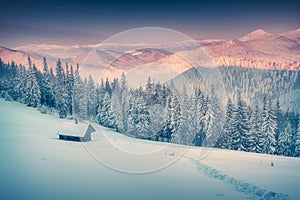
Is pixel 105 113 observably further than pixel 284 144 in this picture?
Yes

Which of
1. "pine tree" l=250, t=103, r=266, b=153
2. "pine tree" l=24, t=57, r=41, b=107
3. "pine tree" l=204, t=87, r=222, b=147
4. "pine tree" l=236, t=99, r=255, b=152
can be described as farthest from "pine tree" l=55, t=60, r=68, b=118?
"pine tree" l=250, t=103, r=266, b=153

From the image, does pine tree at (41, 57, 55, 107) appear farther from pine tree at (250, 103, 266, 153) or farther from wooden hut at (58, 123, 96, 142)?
pine tree at (250, 103, 266, 153)

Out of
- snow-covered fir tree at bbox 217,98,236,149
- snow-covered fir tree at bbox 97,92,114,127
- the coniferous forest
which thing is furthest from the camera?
snow-covered fir tree at bbox 97,92,114,127

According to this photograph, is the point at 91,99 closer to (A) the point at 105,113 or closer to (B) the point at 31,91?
(A) the point at 105,113

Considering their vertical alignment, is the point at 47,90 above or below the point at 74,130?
above

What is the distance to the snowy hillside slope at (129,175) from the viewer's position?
617 inches

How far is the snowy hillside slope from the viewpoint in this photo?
1567cm

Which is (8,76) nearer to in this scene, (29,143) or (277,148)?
(29,143)

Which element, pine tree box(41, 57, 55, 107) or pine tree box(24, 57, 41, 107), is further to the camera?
pine tree box(41, 57, 55, 107)

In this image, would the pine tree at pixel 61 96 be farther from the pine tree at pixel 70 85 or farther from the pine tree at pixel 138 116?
the pine tree at pixel 138 116

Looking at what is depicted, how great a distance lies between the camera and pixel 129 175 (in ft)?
63.9

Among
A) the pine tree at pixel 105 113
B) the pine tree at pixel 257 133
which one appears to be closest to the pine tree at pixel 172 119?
the pine tree at pixel 257 133

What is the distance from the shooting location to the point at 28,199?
13.6 m

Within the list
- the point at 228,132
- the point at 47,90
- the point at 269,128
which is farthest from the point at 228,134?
the point at 47,90
